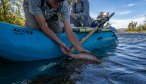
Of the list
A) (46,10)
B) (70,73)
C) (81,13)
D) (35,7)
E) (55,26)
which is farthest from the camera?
(81,13)

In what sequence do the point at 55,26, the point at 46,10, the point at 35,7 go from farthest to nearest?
the point at 55,26 → the point at 46,10 → the point at 35,7

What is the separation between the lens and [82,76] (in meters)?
4.00

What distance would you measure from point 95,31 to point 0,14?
989cm

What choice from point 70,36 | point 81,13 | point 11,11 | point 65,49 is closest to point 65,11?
point 70,36

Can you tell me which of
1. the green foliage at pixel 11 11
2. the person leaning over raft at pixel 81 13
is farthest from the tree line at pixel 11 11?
the person leaning over raft at pixel 81 13

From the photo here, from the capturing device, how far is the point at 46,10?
509cm

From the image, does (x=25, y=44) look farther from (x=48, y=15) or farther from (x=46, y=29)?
(x=48, y=15)

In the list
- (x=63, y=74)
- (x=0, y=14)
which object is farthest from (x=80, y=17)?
(x=0, y=14)

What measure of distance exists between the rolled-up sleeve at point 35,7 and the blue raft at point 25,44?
37 cm

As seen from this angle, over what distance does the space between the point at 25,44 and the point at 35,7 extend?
30.3 inches

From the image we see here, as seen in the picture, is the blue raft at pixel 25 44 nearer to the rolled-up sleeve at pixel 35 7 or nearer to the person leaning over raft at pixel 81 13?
the rolled-up sleeve at pixel 35 7

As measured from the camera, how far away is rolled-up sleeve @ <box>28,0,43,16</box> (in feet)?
15.6

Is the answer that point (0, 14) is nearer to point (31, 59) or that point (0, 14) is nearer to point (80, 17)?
point (80, 17)

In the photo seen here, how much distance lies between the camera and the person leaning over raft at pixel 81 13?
8.09m
